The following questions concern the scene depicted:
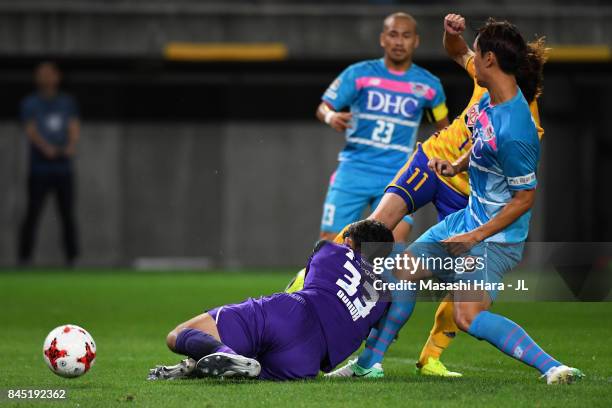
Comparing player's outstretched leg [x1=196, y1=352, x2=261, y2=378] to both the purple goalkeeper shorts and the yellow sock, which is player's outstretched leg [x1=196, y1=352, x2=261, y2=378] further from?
the yellow sock

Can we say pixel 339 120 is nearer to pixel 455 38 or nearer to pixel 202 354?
pixel 455 38

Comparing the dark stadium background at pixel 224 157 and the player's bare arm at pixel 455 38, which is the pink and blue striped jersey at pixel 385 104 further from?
the dark stadium background at pixel 224 157

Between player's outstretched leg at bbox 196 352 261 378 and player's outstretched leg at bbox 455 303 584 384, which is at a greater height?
player's outstretched leg at bbox 455 303 584 384

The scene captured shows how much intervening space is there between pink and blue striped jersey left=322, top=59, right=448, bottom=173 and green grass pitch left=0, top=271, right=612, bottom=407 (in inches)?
58.6

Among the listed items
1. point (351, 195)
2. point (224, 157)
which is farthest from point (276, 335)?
point (224, 157)

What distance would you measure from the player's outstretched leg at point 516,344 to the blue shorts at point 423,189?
148 centimetres

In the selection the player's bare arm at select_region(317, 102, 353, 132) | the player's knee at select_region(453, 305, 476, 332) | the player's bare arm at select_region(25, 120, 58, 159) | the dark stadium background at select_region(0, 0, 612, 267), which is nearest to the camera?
the player's knee at select_region(453, 305, 476, 332)

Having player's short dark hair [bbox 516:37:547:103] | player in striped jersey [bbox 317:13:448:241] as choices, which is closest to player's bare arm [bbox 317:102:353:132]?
player in striped jersey [bbox 317:13:448:241]

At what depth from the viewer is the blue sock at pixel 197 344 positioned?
20.7 feet

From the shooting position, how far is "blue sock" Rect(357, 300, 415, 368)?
22.4 feet

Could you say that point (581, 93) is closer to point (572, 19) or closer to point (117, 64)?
point (572, 19)

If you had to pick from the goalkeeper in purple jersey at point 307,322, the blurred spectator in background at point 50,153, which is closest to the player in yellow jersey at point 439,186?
the goalkeeper in purple jersey at point 307,322

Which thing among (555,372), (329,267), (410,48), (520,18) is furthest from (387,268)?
(520,18)

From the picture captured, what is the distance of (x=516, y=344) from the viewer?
6.14 m
